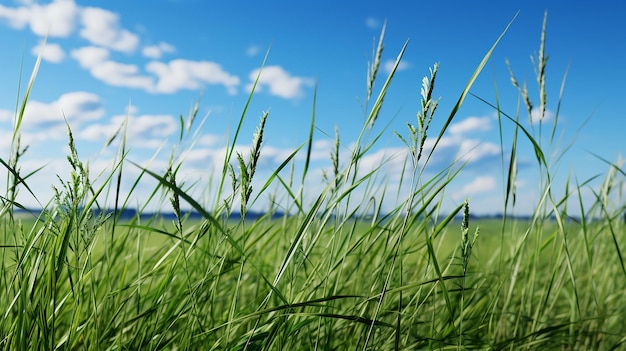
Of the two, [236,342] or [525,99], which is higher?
[525,99]

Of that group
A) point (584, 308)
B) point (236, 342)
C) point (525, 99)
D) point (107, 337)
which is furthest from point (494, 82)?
point (584, 308)

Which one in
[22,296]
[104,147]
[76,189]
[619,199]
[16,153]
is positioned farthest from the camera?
[619,199]

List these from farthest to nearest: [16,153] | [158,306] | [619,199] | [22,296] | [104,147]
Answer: [619,199] → [104,147] → [16,153] → [158,306] → [22,296]

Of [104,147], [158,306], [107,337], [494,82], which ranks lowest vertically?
[107,337]

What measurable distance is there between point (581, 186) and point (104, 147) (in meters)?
1.58

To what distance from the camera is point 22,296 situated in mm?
1385

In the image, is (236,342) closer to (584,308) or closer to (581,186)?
(581,186)

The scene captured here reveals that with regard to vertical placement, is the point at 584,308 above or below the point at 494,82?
below

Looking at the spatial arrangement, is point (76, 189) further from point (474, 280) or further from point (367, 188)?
point (474, 280)

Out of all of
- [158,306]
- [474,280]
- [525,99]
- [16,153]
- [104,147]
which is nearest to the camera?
[158,306]

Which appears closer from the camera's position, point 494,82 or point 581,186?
point 494,82

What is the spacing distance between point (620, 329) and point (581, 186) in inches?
49.5

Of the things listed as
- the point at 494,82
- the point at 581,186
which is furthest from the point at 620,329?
the point at 494,82

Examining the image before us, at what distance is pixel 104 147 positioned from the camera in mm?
1803
